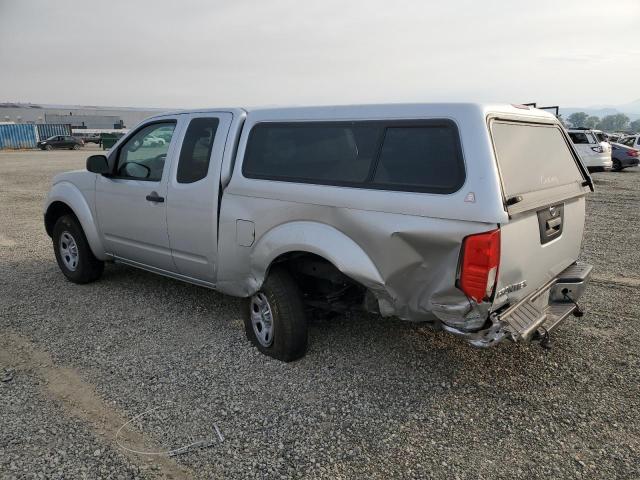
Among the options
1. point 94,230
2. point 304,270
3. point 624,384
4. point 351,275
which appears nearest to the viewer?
point 351,275

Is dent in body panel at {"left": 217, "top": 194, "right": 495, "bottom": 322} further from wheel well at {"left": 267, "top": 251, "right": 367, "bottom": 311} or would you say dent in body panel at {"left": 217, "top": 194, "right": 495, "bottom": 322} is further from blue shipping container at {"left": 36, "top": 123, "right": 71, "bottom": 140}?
blue shipping container at {"left": 36, "top": 123, "right": 71, "bottom": 140}

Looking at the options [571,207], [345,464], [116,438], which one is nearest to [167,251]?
[116,438]

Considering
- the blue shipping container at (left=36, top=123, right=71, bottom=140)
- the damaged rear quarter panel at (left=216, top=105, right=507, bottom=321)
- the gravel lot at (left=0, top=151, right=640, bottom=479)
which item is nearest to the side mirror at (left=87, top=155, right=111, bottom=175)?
the gravel lot at (left=0, top=151, right=640, bottom=479)

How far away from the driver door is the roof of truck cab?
2.62 ft

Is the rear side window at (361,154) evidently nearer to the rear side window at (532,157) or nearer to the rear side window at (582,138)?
the rear side window at (532,157)

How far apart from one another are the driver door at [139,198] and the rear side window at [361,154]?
110cm

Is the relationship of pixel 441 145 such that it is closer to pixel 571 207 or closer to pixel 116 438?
pixel 571 207

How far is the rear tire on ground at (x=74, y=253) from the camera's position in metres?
5.60

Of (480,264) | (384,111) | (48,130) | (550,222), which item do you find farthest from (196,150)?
(48,130)

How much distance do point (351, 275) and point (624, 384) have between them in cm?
214

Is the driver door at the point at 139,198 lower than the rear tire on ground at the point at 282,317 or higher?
higher

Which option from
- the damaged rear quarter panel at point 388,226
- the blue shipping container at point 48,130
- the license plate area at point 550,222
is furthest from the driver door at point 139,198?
the blue shipping container at point 48,130

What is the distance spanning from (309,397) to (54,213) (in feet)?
14.1

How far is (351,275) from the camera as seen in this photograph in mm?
3289
